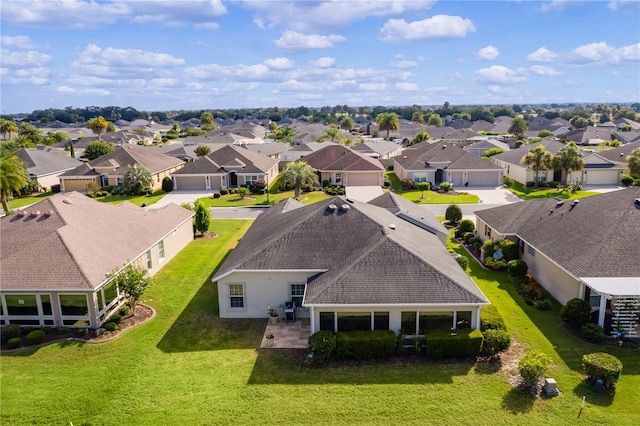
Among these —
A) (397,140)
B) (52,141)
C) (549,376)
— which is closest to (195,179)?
(549,376)

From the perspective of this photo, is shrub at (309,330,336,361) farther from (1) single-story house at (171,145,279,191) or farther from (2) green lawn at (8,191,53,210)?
(2) green lawn at (8,191,53,210)

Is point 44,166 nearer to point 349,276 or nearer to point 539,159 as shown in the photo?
point 349,276

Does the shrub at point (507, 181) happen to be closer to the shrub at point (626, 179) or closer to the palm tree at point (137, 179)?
the shrub at point (626, 179)

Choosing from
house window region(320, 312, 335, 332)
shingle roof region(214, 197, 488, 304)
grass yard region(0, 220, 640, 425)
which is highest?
shingle roof region(214, 197, 488, 304)

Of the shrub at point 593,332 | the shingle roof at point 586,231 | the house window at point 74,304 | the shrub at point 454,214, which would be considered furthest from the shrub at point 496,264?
the house window at point 74,304

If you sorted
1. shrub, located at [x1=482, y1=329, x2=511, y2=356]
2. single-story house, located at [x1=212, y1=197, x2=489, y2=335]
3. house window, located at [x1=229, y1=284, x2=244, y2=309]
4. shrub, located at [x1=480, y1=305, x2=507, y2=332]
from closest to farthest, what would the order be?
shrub, located at [x1=482, y1=329, x2=511, y2=356] < single-story house, located at [x1=212, y1=197, x2=489, y2=335] < shrub, located at [x1=480, y1=305, x2=507, y2=332] < house window, located at [x1=229, y1=284, x2=244, y2=309]

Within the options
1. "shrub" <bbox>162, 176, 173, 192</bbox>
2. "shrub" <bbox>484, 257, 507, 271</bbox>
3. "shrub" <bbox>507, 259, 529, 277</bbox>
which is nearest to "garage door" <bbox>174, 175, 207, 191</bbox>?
"shrub" <bbox>162, 176, 173, 192</bbox>
